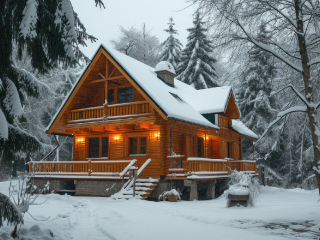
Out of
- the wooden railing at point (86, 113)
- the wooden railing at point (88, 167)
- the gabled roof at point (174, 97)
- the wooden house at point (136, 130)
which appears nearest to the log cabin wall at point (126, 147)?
the wooden house at point (136, 130)

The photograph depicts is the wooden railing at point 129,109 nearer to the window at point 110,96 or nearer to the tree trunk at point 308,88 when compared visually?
the window at point 110,96

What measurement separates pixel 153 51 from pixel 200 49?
11.5 m

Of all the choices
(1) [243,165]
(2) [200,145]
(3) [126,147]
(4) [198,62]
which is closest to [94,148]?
(3) [126,147]

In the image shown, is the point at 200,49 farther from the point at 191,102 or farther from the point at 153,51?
the point at 191,102

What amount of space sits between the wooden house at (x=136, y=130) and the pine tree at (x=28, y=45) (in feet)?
31.5

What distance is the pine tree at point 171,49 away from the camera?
148ft

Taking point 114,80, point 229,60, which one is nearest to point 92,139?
point 114,80

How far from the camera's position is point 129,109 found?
18297mm

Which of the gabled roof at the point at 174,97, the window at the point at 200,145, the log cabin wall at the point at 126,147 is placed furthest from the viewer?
the window at the point at 200,145

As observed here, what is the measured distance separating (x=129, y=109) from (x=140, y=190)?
4.64 meters

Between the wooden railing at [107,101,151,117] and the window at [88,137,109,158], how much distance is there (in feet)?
9.93

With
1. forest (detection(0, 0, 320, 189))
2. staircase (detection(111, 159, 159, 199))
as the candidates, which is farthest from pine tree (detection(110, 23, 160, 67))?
forest (detection(0, 0, 320, 189))

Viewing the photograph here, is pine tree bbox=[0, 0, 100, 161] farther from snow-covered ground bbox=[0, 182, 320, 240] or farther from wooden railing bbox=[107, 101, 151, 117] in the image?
wooden railing bbox=[107, 101, 151, 117]

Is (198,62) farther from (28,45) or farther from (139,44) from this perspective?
(28,45)
